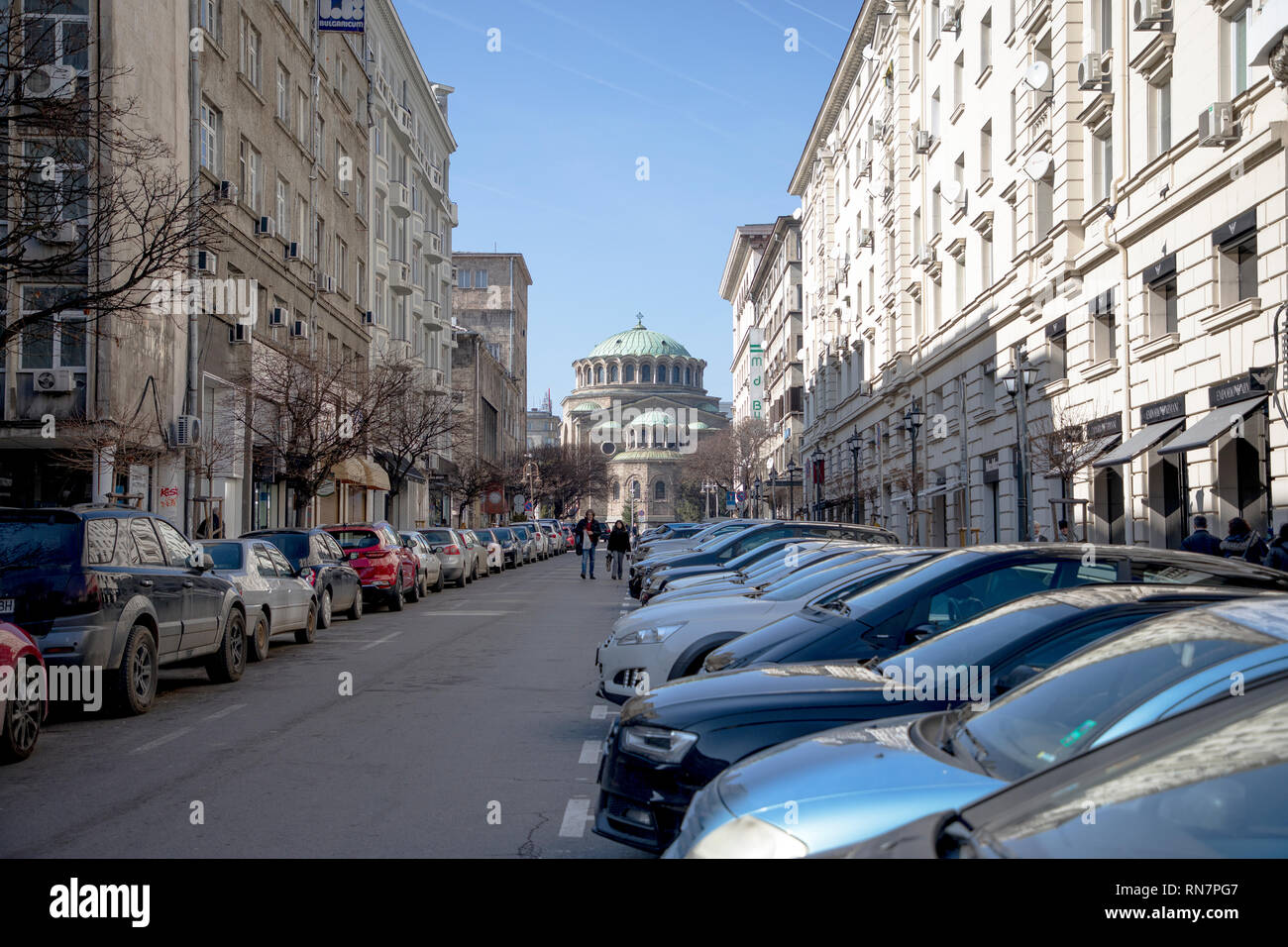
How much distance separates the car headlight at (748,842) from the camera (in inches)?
130

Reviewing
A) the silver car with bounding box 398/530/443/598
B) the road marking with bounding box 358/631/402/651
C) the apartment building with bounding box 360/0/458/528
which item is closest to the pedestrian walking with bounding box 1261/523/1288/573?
the road marking with bounding box 358/631/402/651

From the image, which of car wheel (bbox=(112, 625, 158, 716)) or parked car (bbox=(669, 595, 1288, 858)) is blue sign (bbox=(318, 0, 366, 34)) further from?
parked car (bbox=(669, 595, 1288, 858))

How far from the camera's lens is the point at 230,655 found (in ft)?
41.7

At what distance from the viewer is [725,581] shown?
13812 millimetres

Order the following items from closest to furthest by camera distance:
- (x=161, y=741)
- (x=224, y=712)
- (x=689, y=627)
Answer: (x=161, y=741) → (x=689, y=627) → (x=224, y=712)

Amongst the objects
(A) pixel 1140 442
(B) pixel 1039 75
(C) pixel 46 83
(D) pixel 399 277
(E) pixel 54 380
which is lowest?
(A) pixel 1140 442

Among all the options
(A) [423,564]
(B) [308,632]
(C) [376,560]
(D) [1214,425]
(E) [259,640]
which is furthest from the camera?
(A) [423,564]

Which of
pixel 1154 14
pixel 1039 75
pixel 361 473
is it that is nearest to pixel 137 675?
pixel 1154 14

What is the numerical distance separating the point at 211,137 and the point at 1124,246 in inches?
817

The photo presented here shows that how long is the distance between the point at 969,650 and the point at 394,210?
50306 millimetres

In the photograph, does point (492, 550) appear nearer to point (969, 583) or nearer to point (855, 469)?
point (855, 469)

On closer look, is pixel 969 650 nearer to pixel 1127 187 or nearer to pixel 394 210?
pixel 1127 187
